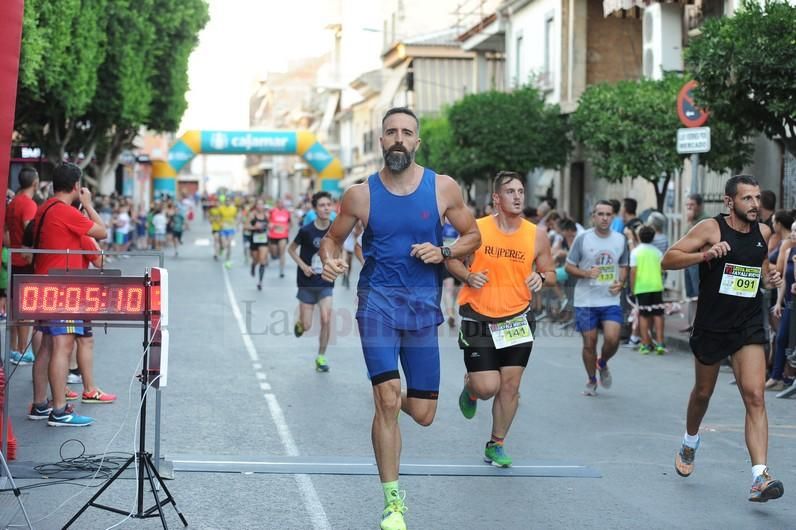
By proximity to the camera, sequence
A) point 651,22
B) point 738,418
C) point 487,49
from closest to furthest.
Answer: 1. point 738,418
2. point 651,22
3. point 487,49

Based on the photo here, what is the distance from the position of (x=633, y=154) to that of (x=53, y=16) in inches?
590

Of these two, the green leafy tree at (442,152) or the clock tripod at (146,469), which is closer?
the clock tripod at (146,469)

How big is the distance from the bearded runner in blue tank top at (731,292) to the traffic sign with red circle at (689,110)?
976 centimetres

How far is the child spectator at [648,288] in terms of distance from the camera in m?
16.7

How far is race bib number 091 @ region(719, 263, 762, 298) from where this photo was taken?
7.83 m

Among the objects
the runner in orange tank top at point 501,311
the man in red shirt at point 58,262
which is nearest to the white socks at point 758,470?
the runner in orange tank top at point 501,311

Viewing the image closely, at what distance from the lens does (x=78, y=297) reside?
288 inches

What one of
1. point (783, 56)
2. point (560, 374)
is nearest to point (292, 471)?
point (560, 374)

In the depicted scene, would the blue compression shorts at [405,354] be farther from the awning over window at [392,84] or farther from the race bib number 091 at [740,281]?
the awning over window at [392,84]

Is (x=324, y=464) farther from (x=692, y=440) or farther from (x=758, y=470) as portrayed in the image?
(x=758, y=470)

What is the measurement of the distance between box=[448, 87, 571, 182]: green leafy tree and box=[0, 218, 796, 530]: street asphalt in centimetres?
1644

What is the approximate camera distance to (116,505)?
23.2 feet

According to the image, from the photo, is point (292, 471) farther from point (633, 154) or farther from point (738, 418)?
point (633, 154)

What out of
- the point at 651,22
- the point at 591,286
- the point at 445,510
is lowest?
the point at 445,510
